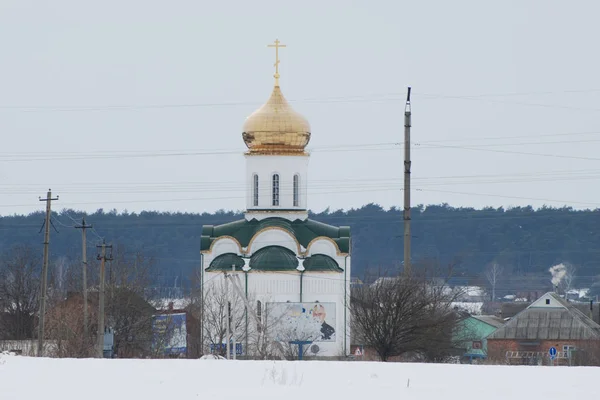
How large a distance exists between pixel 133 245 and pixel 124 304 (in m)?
75.9

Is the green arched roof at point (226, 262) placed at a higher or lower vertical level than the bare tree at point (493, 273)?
lower

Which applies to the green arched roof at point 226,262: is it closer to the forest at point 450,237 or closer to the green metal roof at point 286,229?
the green metal roof at point 286,229

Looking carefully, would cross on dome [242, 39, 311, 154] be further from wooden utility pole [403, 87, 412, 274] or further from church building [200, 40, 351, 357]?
wooden utility pole [403, 87, 412, 274]

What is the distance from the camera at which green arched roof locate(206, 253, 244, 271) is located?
1679 inches

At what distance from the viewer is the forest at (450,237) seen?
12875 cm

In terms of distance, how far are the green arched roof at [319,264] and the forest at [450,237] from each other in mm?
81705

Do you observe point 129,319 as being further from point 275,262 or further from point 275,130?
point 275,130

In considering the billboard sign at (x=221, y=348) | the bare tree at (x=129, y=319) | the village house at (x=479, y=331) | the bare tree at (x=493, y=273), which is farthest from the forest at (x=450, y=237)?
the billboard sign at (x=221, y=348)

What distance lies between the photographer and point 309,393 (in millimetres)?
13672

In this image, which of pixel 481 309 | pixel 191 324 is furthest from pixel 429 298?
pixel 481 309

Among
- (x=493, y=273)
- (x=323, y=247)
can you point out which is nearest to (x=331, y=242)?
(x=323, y=247)

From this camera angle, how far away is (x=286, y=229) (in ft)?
141

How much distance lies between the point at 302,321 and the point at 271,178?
4.60 metres

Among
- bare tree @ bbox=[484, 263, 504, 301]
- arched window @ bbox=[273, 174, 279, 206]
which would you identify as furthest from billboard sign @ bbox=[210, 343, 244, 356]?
bare tree @ bbox=[484, 263, 504, 301]
